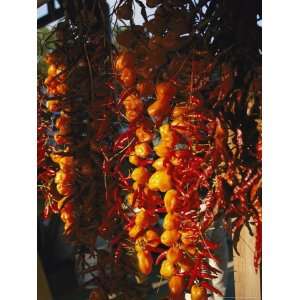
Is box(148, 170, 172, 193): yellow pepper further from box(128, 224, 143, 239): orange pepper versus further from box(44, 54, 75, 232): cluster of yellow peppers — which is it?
box(44, 54, 75, 232): cluster of yellow peppers

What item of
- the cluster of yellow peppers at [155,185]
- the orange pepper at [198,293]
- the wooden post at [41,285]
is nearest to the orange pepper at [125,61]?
the cluster of yellow peppers at [155,185]

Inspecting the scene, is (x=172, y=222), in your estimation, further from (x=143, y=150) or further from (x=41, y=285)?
(x=41, y=285)

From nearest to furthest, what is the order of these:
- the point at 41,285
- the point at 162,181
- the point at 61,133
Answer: the point at 162,181, the point at 61,133, the point at 41,285

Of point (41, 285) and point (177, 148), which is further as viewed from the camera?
point (41, 285)

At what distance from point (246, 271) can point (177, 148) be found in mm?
321

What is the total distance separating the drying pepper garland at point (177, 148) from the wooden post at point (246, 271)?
0.05 meters

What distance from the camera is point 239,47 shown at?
1009 millimetres

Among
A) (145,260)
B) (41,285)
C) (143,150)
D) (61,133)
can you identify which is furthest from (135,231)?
(41,285)

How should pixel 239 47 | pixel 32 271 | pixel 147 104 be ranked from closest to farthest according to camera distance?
pixel 239 47
pixel 147 104
pixel 32 271

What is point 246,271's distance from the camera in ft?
3.70
